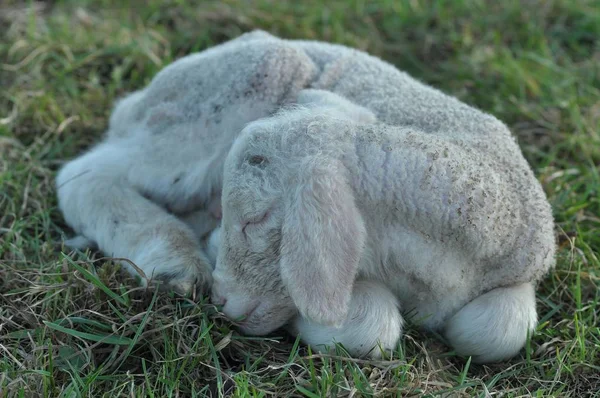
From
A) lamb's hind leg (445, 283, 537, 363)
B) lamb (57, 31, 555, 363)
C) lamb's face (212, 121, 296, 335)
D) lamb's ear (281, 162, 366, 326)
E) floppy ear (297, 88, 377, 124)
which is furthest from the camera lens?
floppy ear (297, 88, 377, 124)

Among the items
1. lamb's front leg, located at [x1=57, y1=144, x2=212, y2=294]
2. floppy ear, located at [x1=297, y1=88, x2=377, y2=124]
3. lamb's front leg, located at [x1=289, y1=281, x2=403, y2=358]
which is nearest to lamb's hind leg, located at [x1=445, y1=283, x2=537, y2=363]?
lamb's front leg, located at [x1=289, y1=281, x2=403, y2=358]

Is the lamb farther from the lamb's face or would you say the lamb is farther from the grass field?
the grass field

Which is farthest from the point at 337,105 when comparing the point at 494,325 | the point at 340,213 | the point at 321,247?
the point at 494,325

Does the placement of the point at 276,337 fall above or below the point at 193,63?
below

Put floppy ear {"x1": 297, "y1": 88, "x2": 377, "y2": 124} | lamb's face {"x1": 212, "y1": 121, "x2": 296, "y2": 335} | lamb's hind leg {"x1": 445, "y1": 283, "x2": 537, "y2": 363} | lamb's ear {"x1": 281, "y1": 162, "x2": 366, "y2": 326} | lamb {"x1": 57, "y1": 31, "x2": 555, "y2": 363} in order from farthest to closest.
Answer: floppy ear {"x1": 297, "y1": 88, "x2": 377, "y2": 124}
lamb's hind leg {"x1": 445, "y1": 283, "x2": 537, "y2": 363}
lamb's face {"x1": 212, "y1": 121, "x2": 296, "y2": 335}
lamb {"x1": 57, "y1": 31, "x2": 555, "y2": 363}
lamb's ear {"x1": 281, "y1": 162, "x2": 366, "y2": 326}

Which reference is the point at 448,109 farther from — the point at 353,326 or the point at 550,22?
the point at 550,22

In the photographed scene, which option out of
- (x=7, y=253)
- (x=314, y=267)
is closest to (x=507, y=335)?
(x=314, y=267)
